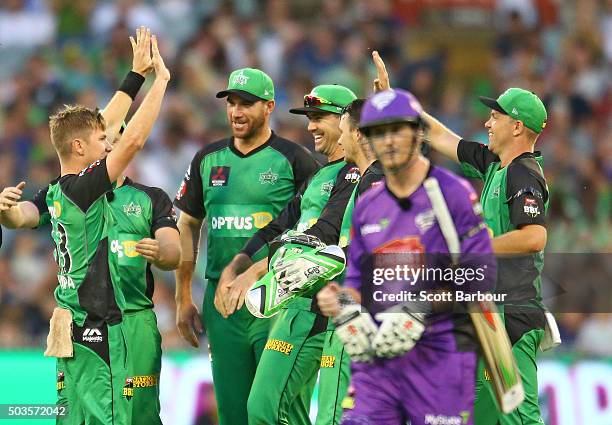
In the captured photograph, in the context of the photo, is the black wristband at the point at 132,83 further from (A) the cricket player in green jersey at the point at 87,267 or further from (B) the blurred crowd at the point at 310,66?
(B) the blurred crowd at the point at 310,66

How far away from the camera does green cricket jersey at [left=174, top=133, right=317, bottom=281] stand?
9.29 metres

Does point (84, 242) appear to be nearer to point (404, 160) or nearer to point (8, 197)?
point (8, 197)

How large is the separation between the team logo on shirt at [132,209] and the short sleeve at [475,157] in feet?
7.71

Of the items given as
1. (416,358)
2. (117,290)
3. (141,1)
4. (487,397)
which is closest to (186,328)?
(117,290)

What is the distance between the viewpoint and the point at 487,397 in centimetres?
855

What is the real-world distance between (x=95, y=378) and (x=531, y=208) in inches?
118

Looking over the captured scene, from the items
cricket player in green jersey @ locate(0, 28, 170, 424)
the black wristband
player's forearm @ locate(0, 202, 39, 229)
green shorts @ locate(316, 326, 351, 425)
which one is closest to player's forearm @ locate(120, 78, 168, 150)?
cricket player in green jersey @ locate(0, 28, 170, 424)

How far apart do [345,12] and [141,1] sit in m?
2.87

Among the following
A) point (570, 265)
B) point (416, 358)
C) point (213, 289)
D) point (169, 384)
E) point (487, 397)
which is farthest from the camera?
point (570, 265)

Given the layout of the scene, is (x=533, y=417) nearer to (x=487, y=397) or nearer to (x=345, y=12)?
(x=487, y=397)

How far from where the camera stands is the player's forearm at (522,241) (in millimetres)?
8039

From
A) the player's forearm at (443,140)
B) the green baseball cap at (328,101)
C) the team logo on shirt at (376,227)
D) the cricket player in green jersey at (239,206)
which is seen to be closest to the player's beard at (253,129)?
the cricket player in green jersey at (239,206)

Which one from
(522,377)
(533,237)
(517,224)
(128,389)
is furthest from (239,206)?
(522,377)

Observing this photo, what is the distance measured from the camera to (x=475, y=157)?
8977 millimetres
